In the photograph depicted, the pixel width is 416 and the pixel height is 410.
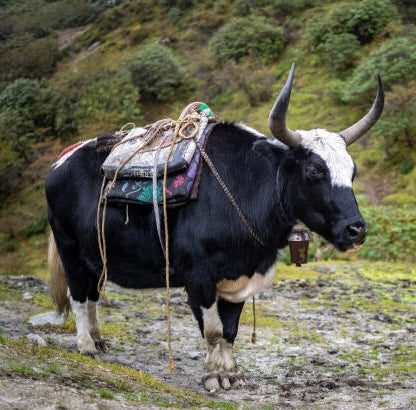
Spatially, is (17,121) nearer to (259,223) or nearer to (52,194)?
(52,194)

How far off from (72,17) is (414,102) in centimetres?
4630

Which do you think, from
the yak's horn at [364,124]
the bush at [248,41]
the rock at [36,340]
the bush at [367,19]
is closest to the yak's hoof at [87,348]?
the rock at [36,340]

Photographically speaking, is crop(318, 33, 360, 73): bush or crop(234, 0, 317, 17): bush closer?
crop(318, 33, 360, 73): bush

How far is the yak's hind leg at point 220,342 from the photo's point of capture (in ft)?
15.9

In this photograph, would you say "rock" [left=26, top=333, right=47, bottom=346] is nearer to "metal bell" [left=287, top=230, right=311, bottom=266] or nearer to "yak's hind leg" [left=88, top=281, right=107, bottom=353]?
"yak's hind leg" [left=88, top=281, right=107, bottom=353]

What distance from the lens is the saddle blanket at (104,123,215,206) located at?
15.8ft

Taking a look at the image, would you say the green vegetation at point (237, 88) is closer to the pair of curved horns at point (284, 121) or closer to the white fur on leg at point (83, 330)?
the white fur on leg at point (83, 330)

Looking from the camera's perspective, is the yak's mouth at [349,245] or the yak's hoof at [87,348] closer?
the yak's mouth at [349,245]

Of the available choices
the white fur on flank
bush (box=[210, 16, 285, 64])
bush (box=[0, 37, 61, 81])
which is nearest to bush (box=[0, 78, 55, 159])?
bush (box=[0, 37, 61, 81])

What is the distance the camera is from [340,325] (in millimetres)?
7797

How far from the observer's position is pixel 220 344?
5.00 metres

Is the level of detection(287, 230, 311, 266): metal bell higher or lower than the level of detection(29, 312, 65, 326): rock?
higher

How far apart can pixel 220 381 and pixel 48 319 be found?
8.59ft

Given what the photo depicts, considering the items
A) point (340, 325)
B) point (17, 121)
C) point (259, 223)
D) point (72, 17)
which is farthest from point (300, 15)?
point (259, 223)
